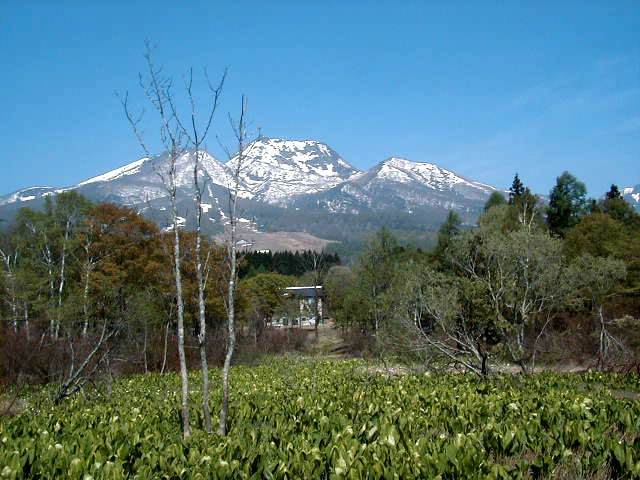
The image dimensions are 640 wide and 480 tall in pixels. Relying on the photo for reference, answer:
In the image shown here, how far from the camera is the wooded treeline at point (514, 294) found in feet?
54.4

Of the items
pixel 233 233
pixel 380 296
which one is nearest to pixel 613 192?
pixel 380 296

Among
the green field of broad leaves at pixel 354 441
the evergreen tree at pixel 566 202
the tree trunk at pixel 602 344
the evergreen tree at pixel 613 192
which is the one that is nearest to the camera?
the green field of broad leaves at pixel 354 441

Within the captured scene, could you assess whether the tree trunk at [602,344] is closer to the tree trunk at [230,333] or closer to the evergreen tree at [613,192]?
the tree trunk at [230,333]

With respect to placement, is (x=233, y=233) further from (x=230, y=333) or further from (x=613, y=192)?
(x=613, y=192)

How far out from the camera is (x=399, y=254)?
53.4 m

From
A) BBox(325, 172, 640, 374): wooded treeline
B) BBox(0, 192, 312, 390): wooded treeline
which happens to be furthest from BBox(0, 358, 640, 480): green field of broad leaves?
BBox(0, 192, 312, 390): wooded treeline

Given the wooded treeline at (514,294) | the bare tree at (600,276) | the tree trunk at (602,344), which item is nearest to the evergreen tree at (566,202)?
the wooded treeline at (514,294)

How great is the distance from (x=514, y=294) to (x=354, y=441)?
13.1 meters

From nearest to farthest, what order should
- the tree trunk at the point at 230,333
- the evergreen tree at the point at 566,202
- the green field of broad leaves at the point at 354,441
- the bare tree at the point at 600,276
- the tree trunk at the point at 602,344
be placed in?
the green field of broad leaves at the point at 354,441 < the tree trunk at the point at 230,333 < the tree trunk at the point at 602,344 < the bare tree at the point at 600,276 < the evergreen tree at the point at 566,202

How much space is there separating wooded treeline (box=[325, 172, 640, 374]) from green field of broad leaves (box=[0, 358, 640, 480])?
4.65m

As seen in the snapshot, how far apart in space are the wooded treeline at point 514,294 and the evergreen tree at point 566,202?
0.10 meters

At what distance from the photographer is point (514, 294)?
1780cm

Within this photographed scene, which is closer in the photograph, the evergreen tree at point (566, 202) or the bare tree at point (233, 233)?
the bare tree at point (233, 233)

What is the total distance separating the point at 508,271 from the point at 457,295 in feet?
8.49
